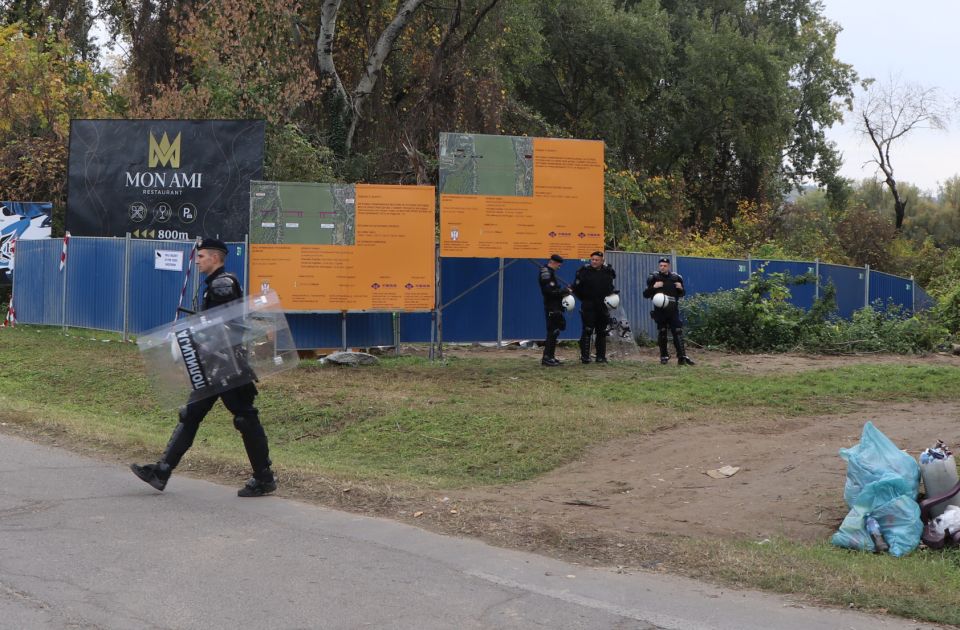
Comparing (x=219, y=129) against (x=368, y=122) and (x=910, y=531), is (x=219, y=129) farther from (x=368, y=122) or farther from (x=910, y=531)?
(x=910, y=531)

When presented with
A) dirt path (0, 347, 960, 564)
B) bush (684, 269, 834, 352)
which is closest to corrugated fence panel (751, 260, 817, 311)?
bush (684, 269, 834, 352)

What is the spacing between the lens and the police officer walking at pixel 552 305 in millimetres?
15766

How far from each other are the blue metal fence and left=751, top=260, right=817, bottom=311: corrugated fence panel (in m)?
0.46

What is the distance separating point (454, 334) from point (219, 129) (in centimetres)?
527

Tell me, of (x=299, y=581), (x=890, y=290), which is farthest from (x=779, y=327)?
(x=299, y=581)

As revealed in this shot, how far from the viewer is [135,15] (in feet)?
87.7

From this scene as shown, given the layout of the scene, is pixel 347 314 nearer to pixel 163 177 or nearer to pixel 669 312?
pixel 163 177

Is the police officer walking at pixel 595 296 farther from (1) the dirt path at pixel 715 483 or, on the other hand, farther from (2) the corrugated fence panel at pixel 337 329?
(1) the dirt path at pixel 715 483

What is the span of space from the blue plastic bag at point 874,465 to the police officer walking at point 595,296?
28.6 ft

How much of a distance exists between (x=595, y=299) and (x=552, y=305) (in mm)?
713

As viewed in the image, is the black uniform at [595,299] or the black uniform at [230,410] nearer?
the black uniform at [230,410]

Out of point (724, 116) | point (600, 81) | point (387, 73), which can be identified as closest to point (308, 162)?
point (387, 73)

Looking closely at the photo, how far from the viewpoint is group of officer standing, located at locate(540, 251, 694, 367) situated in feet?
51.9

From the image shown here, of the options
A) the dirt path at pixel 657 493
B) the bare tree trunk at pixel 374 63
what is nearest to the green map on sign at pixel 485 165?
the dirt path at pixel 657 493
